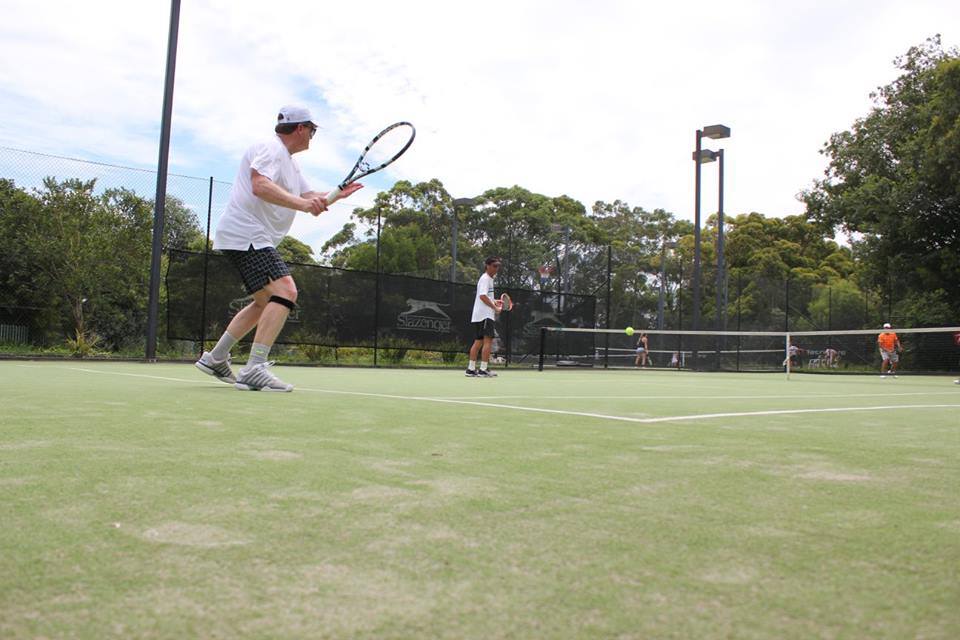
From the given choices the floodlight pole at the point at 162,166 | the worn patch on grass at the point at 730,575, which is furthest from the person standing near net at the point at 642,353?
the worn patch on grass at the point at 730,575

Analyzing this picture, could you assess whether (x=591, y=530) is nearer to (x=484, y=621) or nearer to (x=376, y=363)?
(x=484, y=621)

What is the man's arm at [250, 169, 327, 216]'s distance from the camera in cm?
496

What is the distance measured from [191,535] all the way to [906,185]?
→ 1108 inches

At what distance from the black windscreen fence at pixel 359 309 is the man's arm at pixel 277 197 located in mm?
8566

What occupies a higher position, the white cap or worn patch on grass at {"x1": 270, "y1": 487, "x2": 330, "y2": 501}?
the white cap

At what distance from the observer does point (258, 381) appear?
5.13 metres

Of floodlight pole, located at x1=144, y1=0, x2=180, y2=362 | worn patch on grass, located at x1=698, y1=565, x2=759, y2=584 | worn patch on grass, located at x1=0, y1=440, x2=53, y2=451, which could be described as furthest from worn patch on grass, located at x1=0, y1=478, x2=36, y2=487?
floodlight pole, located at x1=144, y1=0, x2=180, y2=362

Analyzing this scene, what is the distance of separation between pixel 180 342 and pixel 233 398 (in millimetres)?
10861

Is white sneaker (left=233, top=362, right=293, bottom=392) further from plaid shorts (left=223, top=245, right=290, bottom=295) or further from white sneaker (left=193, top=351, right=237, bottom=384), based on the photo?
plaid shorts (left=223, top=245, right=290, bottom=295)

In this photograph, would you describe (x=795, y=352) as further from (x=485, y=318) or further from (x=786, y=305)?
(x=485, y=318)

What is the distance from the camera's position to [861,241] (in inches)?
1157

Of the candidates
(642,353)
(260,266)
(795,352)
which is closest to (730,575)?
(260,266)

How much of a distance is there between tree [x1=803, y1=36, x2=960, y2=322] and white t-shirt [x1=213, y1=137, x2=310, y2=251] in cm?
2296

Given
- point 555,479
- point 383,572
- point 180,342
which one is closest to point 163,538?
point 383,572
